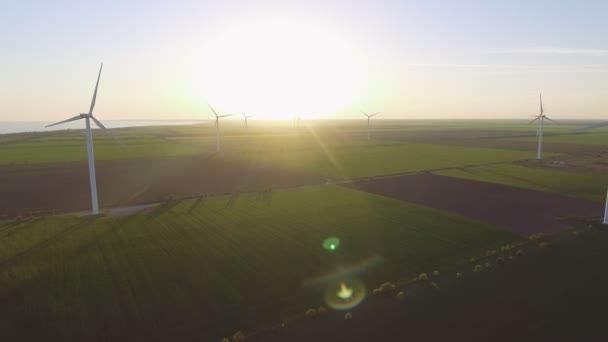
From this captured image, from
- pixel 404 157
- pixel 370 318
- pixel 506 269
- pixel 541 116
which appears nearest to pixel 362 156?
pixel 404 157

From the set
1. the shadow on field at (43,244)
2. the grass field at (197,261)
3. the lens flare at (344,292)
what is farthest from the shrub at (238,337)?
the shadow on field at (43,244)

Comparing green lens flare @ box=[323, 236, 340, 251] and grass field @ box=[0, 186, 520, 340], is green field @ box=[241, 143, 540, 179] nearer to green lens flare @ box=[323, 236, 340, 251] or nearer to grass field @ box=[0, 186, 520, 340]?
grass field @ box=[0, 186, 520, 340]

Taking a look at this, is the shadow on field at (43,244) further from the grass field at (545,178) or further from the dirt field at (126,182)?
the grass field at (545,178)

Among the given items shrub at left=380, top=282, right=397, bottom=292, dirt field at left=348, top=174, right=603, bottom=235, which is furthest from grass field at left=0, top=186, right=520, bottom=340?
dirt field at left=348, top=174, right=603, bottom=235

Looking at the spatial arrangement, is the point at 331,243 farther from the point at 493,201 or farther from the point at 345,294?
the point at 493,201

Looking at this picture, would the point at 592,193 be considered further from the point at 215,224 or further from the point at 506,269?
the point at 215,224

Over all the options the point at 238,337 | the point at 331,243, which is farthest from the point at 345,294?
the point at 331,243

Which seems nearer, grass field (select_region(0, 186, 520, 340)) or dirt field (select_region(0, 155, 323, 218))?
grass field (select_region(0, 186, 520, 340))
